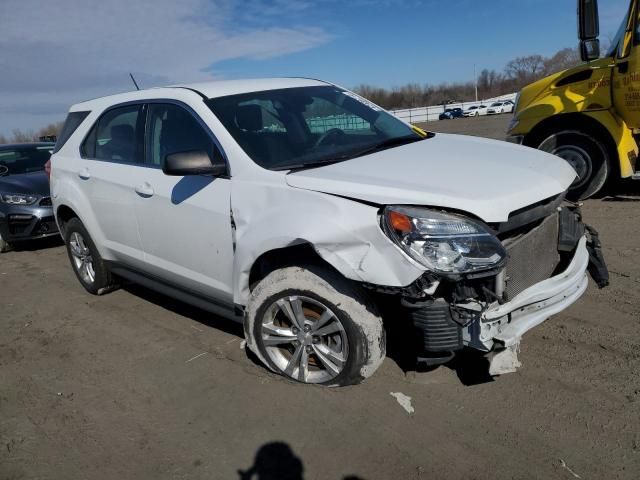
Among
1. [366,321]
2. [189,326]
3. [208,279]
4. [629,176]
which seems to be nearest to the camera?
[366,321]

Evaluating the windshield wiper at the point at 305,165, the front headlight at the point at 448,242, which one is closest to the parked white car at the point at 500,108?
the windshield wiper at the point at 305,165

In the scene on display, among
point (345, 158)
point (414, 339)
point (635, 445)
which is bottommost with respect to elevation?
point (635, 445)

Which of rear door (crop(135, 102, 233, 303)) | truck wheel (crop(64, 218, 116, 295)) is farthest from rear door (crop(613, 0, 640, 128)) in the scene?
truck wheel (crop(64, 218, 116, 295))

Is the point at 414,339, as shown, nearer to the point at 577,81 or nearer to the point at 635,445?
the point at 635,445

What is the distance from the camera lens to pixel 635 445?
94.6 inches

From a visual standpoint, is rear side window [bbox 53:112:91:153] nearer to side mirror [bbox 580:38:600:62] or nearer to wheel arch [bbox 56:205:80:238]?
wheel arch [bbox 56:205:80:238]

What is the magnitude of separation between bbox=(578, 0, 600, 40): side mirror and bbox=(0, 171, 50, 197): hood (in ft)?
23.7

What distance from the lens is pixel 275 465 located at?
99.4 inches

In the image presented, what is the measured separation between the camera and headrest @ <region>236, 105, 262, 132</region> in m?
3.37

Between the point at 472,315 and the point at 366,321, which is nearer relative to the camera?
the point at 472,315

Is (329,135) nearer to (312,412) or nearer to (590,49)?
(312,412)

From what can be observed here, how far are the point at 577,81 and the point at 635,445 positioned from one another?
515 centimetres

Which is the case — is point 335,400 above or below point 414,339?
below

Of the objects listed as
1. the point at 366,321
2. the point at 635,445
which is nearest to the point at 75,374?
the point at 366,321
